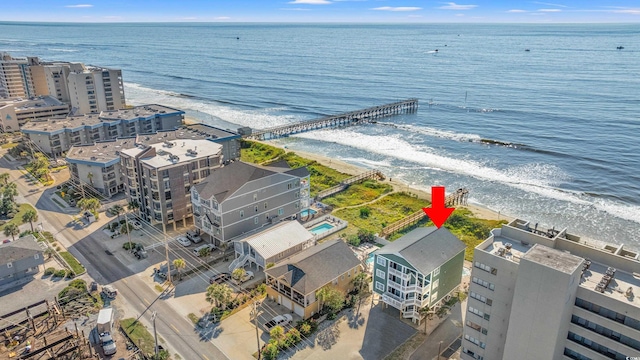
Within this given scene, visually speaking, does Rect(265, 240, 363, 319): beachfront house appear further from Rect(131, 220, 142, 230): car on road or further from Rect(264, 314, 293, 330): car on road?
Rect(131, 220, 142, 230): car on road

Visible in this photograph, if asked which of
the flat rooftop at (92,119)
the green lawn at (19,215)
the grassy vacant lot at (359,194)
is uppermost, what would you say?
the flat rooftop at (92,119)

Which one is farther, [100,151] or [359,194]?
[100,151]

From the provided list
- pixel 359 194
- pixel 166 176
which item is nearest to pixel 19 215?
pixel 166 176

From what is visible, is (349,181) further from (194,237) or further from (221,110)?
(221,110)

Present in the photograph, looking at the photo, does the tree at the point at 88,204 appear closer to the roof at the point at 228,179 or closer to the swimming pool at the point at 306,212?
the roof at the point at 228,179

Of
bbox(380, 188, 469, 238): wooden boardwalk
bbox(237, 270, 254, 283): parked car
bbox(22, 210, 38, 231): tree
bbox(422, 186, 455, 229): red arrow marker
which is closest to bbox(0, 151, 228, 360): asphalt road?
bbox(22, 210, 38, 231): tree

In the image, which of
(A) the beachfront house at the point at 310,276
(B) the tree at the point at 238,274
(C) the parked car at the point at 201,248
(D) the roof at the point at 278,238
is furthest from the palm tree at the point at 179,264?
(A) the beachfront house at the point at 310,276
